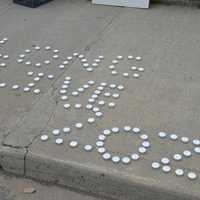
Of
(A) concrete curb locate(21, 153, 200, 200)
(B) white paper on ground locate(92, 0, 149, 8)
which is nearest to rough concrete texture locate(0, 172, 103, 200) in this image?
(A) concrete curb locate(21, 153, 200, 200)

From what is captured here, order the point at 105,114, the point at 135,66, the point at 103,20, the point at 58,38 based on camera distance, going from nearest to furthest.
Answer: the point at 105,114 < the point at 135,66 < the point at 58,38 < the point at 103,20

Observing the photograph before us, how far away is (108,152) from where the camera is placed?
2.30 meters

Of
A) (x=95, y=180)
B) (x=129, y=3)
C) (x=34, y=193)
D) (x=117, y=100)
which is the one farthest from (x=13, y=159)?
(x=129, y=3)

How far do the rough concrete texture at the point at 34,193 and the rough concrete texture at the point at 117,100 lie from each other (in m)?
0.05

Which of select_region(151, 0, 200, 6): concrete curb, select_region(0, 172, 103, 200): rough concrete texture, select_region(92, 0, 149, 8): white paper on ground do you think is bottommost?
Answer: select_region(0, 172, 103, 200): rough concrete texture

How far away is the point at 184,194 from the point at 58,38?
2261 mm

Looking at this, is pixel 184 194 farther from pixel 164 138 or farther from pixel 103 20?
pixel 103 20

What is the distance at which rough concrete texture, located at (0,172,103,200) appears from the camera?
7.32ft

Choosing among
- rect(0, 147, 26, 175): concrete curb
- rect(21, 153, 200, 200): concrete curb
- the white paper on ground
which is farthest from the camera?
the white paper on ground

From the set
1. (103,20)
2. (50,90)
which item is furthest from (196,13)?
(50,90)

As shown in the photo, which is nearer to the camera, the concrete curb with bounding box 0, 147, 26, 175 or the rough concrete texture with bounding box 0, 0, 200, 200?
the rough concrete texture with bounding box 0, 0, 200, 200

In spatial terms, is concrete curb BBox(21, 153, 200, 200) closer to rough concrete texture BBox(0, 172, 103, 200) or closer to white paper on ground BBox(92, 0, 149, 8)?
rough concrete texture BBox(0, 172, 103, 200)

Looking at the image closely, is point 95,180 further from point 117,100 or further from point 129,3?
point 129,3

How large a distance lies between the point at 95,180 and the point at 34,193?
396 millimetres
